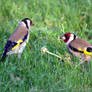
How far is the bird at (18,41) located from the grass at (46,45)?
0.11 m

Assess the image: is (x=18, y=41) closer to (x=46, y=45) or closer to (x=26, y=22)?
(x=46, y=45)

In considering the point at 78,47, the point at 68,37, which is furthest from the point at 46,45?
the point at 78,47

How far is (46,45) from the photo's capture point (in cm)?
592

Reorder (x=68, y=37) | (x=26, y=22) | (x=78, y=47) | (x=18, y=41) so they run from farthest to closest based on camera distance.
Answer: (x=26, y=22), (x=18, y=41), (x=68, y=37), (x=78, y=47)

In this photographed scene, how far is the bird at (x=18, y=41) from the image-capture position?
5.65 meters

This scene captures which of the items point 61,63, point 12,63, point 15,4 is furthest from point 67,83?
point 15,4

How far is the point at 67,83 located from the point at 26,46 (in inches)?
65.8

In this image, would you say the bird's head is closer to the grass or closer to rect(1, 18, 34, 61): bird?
the grass

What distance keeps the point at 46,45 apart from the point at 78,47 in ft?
2.43

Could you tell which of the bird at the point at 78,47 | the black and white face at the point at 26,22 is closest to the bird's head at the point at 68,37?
the bird at the point at 78,47

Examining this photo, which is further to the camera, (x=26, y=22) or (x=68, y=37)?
(x=26, y=22)

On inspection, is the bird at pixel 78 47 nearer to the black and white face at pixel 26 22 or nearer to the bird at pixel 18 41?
the bird at pixel 18 41

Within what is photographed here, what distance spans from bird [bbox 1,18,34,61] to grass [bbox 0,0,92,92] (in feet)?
0.36

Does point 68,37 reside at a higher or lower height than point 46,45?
A: higher
